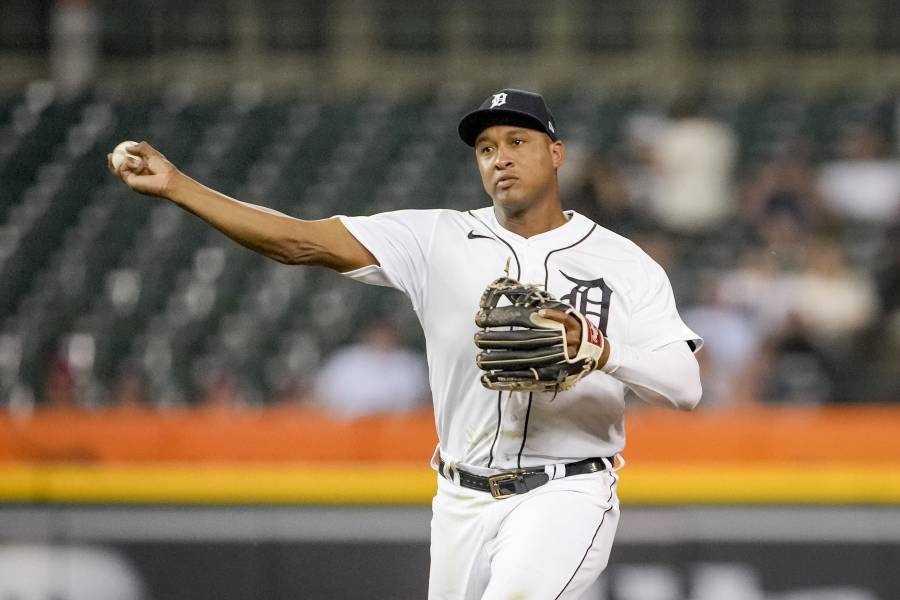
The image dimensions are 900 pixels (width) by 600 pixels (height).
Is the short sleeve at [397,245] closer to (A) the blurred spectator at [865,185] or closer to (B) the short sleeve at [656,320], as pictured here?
(B) the short sleeve at [656,320]

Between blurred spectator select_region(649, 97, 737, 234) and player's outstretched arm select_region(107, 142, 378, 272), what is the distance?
17.7ft

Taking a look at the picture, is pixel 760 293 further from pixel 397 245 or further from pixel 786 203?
pixel 397 245

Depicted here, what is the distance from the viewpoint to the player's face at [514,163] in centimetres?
384

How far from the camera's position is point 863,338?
7695 millimetres

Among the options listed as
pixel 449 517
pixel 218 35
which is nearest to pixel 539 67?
pixel 218 35

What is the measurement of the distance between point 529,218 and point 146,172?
1053 millimetres

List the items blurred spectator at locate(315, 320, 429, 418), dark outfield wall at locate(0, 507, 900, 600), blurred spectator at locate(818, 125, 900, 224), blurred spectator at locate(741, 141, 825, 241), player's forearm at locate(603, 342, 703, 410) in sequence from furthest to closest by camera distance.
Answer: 1. blurred spectator at locate(818, 125, 900, 224)
2. blurred spectator at locate(741, 141, 825, 241)
3. blurred spectator at locate(315, 320, 429, 418)
4. dark outfield wall at locate(0, 507, 900, 600)
5. player's forearm at locate(603, 342, 703, 410)

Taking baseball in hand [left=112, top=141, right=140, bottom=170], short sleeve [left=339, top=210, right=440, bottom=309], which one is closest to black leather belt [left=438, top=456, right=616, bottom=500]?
short sleeve [left=339, top=210, right=440, bottom=309]

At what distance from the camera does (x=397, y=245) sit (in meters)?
Answer: 3.88

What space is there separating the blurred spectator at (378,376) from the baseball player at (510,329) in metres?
3.67

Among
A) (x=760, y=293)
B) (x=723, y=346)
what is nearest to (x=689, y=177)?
(x=760, y=293)

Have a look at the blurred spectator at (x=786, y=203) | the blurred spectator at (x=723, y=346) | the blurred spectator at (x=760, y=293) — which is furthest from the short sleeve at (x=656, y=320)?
the blurred spectator at (x=786, y=203)

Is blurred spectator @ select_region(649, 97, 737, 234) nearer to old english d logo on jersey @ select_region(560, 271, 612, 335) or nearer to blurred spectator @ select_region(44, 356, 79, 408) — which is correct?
blurred spectator @ select_region(44, 356, 79, 408)

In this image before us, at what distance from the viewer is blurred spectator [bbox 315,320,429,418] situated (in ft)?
25.2
